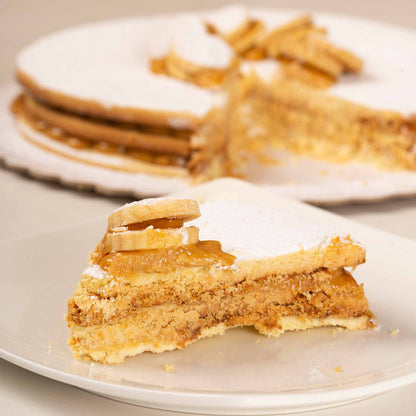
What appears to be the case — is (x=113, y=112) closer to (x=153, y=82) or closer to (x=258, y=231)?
(x=153, y=82)

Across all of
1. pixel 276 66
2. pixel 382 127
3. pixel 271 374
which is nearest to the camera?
pixel 271 374

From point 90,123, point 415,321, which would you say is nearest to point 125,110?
point 90,123

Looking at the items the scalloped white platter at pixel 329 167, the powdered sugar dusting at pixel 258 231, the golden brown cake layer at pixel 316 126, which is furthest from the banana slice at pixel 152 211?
the golden brown cake layer at pixel 316 126

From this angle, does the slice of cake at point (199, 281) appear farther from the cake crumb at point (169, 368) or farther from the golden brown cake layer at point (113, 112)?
the golden brown cake layer at point (113, 112)

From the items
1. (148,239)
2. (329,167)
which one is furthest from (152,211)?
(329,167)

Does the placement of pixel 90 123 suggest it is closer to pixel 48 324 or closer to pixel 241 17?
pixel 241 17

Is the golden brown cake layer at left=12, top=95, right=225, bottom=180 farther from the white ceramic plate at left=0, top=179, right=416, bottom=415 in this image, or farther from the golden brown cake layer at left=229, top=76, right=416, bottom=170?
the white ceramic plate at left=0, top=179, right=416, bottom=415
